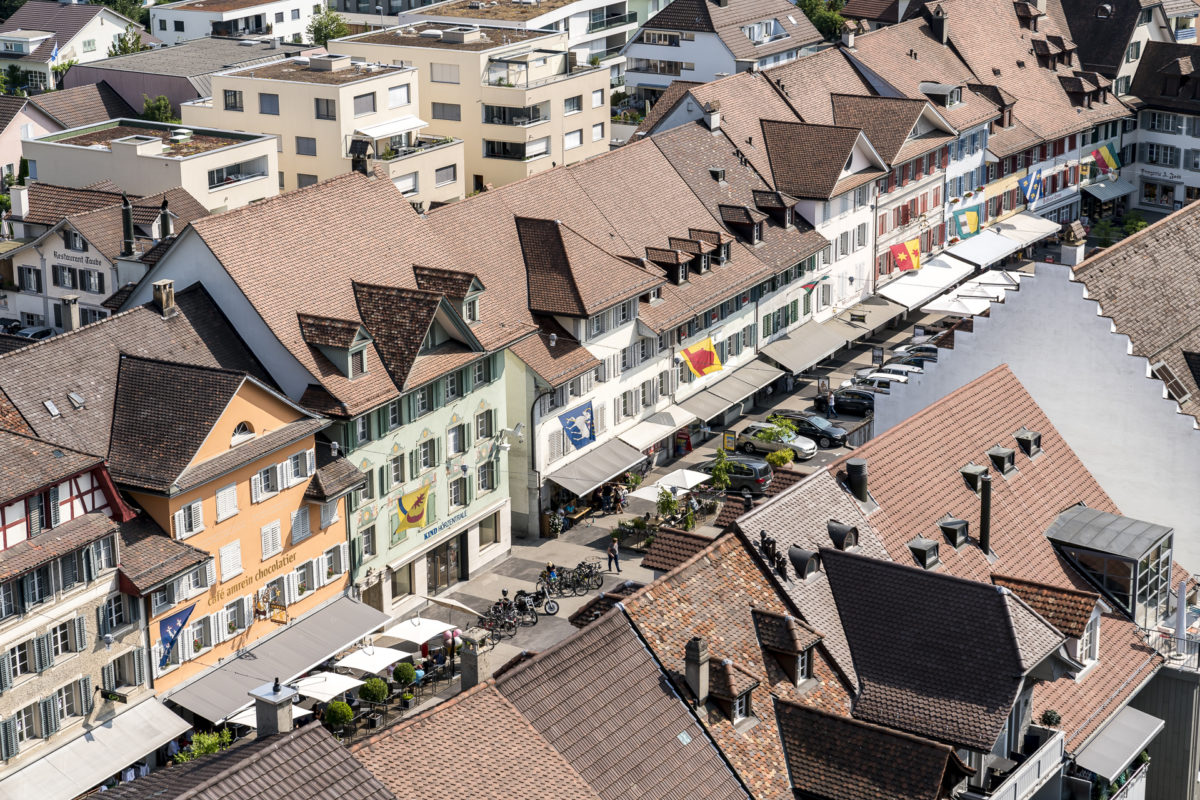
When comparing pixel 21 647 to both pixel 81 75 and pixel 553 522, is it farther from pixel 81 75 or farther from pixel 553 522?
pixel 81 75

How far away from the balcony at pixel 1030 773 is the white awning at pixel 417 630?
29.2 metres

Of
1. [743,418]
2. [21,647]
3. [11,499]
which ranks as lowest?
[743,418]

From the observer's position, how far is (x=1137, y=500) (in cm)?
6594

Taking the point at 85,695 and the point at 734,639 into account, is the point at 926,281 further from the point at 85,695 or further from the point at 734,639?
the point at 734,639

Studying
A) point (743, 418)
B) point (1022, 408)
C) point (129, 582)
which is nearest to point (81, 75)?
point (743, 418)

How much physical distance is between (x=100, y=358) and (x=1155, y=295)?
4059 centimetres

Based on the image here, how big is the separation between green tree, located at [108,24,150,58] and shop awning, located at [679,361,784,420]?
303 ft

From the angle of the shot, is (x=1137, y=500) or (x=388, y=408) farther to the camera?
(x=388, y=408)

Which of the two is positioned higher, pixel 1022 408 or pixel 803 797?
pixel 1022 408

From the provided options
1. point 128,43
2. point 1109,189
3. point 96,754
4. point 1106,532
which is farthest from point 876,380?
point 128,43

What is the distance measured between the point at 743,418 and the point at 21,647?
162 ft

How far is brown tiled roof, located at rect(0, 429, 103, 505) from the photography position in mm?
58688

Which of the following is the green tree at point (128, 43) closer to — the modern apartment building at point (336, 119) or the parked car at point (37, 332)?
the modern apartment building at point (336, 119)

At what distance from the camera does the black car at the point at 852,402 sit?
10019 centimetres
